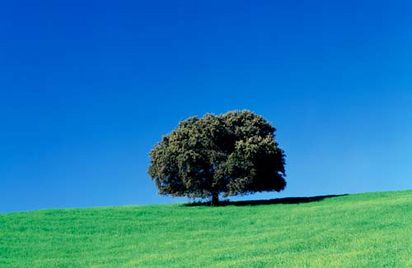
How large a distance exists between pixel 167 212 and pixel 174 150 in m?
10.7

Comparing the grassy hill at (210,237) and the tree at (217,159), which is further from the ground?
the tree at (217,159)

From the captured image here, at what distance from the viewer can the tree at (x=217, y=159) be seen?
5862 cm

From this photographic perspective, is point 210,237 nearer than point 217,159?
Yes

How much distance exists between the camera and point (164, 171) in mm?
60156

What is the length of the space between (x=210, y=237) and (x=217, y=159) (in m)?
24.9

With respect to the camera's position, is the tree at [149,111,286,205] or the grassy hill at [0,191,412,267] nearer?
the grassy hill at [0,191,412,267]

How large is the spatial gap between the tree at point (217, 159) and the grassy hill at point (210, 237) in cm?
695

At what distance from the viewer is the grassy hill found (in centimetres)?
2378

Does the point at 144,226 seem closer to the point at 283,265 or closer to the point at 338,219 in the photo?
the point at 338,219

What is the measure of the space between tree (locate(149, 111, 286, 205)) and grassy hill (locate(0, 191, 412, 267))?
22.8 feet

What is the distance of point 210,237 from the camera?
113ft

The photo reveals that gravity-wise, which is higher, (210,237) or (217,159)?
(217,159)

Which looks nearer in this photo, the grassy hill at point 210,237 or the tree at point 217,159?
the grassy hill at point 210,237

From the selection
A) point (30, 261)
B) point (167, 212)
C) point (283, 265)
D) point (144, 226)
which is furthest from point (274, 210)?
point (283, 265)
